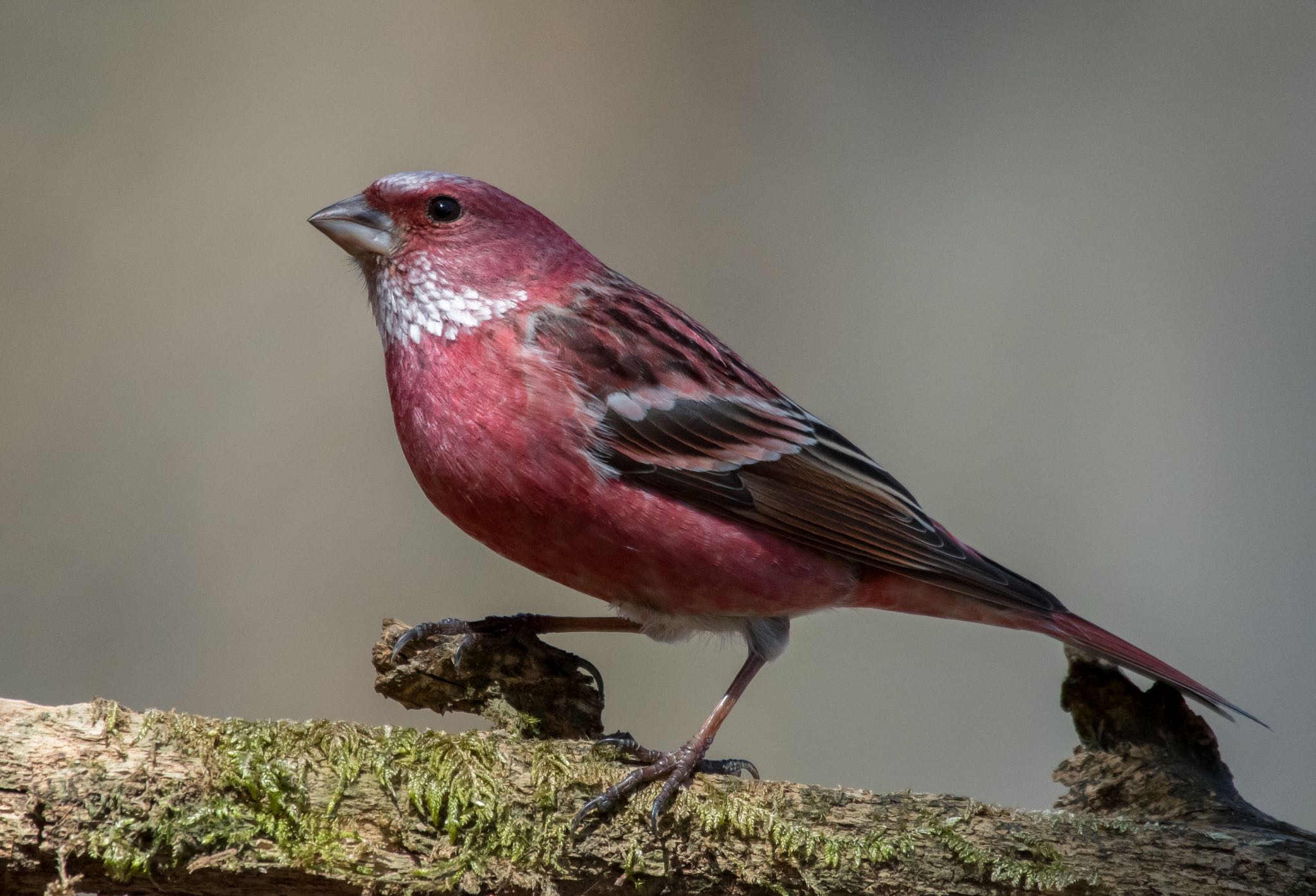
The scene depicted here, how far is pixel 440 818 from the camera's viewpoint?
8.17 ft

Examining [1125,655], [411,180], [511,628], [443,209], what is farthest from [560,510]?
[1125,655]

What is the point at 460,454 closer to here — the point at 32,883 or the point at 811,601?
the point at 811,601

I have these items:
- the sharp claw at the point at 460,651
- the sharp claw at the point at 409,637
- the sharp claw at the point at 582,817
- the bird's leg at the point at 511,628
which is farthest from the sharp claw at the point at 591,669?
the sharp claw at the point at 582,817

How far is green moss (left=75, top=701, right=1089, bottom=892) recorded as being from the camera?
2.33 metres

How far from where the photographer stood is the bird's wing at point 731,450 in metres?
3.31

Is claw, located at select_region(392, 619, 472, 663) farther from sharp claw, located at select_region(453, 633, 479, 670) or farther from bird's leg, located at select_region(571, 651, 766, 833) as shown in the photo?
bird's leg, located at select_region(571, 651, 766, 833)

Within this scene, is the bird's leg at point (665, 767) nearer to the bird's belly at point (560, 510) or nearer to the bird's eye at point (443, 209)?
the bird's belly at point (560, 510)

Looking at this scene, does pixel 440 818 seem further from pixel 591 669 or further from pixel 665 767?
pixel 591 669

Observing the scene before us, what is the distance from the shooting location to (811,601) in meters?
3.43

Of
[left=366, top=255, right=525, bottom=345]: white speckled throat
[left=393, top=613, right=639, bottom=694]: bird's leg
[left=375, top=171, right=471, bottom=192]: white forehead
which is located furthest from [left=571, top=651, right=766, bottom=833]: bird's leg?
[left=375, top=171, right=471, bottom=192]: white forehead

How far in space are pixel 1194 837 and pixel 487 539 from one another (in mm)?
2113

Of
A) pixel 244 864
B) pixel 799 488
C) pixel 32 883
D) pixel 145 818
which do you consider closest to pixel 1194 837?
pixel 799 488

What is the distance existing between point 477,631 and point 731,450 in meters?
1.01

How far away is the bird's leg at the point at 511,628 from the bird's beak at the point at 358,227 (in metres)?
1.26
